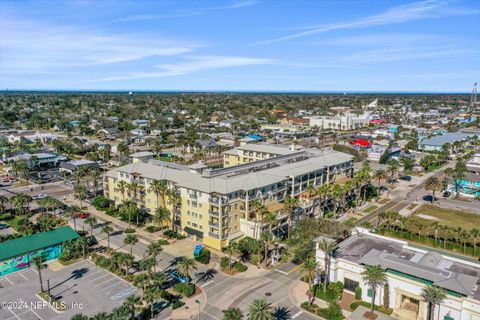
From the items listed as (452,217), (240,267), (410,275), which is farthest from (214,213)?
(452,217)

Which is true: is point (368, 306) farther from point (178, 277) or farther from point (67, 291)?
point (67, 291)

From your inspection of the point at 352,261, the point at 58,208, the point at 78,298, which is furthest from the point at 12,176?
the point at 352,261

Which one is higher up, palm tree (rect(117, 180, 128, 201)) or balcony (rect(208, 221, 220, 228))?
palm tree (rect(117, 180, 128, 201))

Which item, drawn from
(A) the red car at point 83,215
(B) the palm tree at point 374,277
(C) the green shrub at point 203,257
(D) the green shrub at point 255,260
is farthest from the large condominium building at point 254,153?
(B) the palm tree at point 374,277

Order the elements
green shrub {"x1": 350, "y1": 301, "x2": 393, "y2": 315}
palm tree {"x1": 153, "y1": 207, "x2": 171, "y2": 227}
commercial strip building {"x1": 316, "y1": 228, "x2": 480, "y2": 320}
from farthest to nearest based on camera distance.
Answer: palm tree {"x1": 153, "y1": 207, "x2": 171, "y2": 227} < green shrub {"x1": 350, "y1": 301, "x2": 393, "y2": 315} < commercial strip building {"x1": 316, "y1": 228, "x2": 480, "y2": 320}

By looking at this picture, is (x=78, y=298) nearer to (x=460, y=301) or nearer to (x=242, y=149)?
(x=460, y=301)

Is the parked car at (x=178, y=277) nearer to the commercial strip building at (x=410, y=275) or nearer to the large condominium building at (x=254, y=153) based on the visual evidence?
the commercial strip building at (x=410, y=275)

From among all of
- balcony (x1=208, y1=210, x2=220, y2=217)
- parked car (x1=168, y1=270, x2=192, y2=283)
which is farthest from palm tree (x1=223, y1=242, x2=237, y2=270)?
parked car (x1=168, y1=270, x2=192, y2=283)

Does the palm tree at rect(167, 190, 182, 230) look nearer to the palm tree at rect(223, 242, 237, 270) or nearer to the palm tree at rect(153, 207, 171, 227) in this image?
the palm tree at rect(153, 207, 171, 227)
